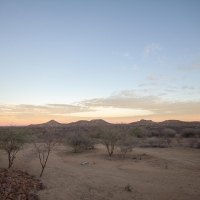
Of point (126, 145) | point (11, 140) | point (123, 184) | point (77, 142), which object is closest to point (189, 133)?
point (126, 145)

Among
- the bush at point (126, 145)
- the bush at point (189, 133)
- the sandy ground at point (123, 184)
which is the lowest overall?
the sandy ground at point (123, 184)

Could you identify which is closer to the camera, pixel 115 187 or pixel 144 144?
pixel 115 187

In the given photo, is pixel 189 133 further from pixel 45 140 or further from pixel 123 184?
pixel 45 140

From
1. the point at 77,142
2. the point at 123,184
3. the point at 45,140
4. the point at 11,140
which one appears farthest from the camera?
the point at 77,142

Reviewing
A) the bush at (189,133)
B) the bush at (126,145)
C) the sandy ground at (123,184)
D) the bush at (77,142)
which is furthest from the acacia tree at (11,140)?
the bush at (189,133)

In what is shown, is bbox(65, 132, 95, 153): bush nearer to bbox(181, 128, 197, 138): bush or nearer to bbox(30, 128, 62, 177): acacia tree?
bbox(30, 128, 62, 177): acacia tree

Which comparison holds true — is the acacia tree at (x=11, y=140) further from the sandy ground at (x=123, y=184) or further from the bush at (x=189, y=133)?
the bush at (x=189, y=133)

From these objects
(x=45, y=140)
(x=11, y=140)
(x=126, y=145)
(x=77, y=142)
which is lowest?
(x=77, y=142)

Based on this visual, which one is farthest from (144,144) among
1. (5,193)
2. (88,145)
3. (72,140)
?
(5,193)

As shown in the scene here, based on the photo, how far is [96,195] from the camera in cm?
893

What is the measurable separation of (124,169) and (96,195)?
5.79 m

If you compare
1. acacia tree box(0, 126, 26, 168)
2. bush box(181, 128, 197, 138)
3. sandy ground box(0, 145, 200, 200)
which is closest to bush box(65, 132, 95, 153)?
acacia tree box(0, 126, 26, 168)

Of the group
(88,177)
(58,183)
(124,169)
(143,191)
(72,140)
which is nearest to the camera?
(143,191)

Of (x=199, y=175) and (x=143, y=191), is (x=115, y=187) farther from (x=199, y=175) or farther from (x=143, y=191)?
(x=199, y=175)
